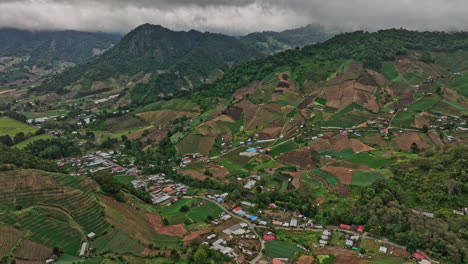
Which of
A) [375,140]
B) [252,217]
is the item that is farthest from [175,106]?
[252,217]

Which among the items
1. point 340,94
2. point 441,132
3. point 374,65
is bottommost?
point 441,132

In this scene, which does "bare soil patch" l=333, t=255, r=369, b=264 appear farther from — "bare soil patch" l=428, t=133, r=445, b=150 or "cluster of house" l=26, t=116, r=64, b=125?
"cluster of house" l=26, t=116, r=64, b=125

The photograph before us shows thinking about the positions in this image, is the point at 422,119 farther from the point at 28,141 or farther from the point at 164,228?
the point at 28,141

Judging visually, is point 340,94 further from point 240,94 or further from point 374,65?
point 240,94

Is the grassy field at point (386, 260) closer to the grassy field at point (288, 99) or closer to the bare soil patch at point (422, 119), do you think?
the bare soil patch at point (422, 119)

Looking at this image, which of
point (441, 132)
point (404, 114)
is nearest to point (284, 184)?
point (441, 132)

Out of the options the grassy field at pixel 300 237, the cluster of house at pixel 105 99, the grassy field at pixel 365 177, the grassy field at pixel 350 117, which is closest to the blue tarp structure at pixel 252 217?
the grassy field at pixel 300 237

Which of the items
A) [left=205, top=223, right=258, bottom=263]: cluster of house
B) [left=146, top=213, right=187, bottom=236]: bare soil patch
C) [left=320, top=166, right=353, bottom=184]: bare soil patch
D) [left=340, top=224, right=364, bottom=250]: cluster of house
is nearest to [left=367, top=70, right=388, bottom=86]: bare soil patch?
[left=320, top=166, right=353, bottom=184]: bare soil patch
